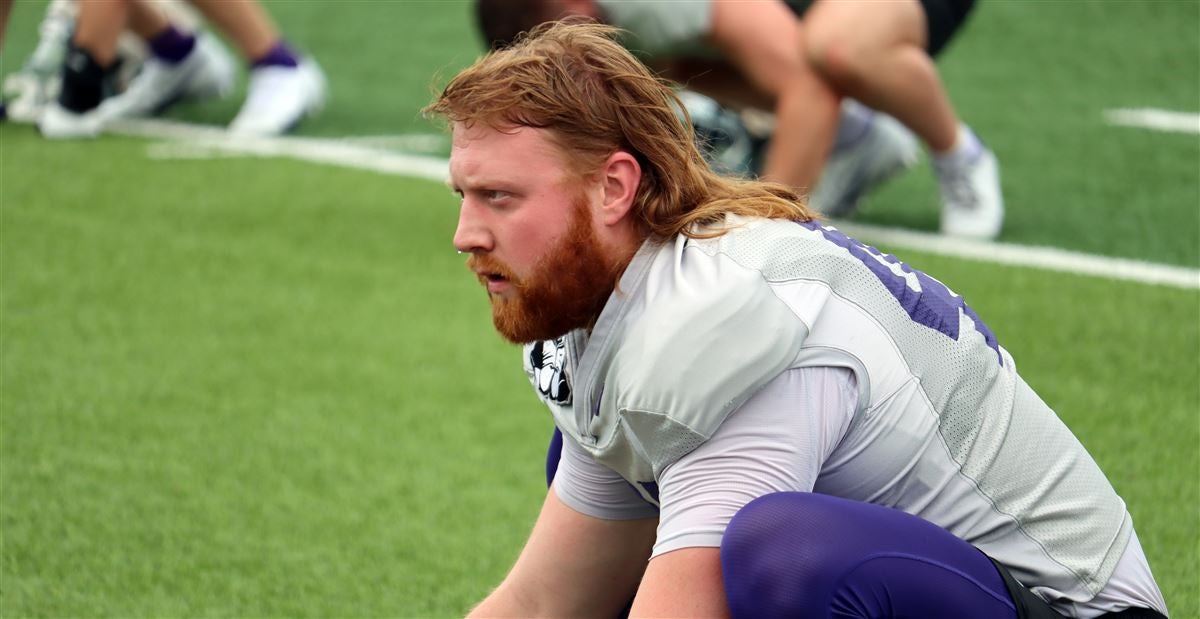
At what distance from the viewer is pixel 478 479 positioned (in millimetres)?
3059

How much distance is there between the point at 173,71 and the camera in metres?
6.34

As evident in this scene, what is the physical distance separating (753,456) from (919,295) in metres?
0.33

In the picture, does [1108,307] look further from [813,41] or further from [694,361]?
[694,361]

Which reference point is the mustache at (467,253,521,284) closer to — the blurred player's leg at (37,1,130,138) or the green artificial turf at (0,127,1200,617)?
the green artificial turf at (0,127,1200,617)

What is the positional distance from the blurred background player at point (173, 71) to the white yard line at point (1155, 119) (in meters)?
3.28

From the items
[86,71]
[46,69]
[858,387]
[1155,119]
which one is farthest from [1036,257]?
[46,69]

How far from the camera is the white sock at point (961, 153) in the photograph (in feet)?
14.8

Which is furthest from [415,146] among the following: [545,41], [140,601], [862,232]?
[545,41]

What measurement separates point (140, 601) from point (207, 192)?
2881mm

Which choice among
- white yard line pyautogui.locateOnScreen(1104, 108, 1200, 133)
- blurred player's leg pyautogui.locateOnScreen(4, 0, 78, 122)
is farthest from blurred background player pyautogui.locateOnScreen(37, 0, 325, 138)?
white yard line pyautogui.locateOnScreen(1104, 108, 1200, 133)

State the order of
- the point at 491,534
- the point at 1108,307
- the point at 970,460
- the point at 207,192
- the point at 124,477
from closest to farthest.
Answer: the point at 970,460, the point at 491,534, the point at 124,477, the point at 1108,307, the point at 207,192

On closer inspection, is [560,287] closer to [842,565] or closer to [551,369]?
[551,369]

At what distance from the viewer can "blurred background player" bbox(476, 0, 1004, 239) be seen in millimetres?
4164

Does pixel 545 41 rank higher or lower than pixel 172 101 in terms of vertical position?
higher
